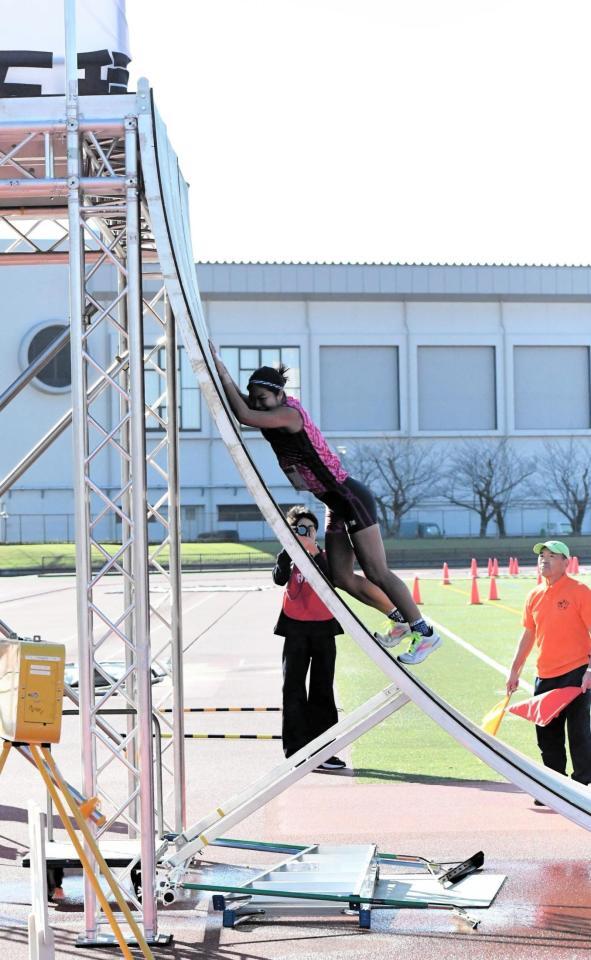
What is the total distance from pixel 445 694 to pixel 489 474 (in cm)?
6263

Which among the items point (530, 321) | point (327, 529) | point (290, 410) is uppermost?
point (530, 321)

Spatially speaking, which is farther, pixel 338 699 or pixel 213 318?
pixel 213 318

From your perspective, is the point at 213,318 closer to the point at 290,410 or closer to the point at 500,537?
the point at 500,537

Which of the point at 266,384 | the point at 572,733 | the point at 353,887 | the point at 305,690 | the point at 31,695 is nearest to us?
the point at 31,695

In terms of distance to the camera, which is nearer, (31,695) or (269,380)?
(31,695)

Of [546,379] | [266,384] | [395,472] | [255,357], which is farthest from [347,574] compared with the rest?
[546,379]

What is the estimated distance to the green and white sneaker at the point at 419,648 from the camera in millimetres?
7920

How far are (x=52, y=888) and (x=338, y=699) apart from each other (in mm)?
8594

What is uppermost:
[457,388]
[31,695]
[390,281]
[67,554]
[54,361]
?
[390,281]

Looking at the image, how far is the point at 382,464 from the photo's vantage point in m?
77.3

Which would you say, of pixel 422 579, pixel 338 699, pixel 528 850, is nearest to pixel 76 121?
pixel 528 850

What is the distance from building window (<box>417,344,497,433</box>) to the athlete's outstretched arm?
72.6 m

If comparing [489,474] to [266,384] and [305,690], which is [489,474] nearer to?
[305,690]

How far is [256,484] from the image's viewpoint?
7.10 metres
